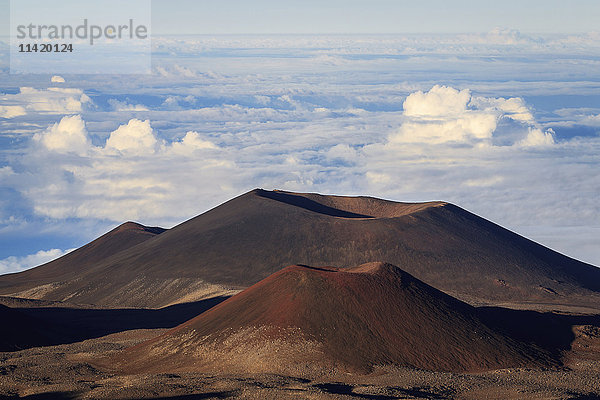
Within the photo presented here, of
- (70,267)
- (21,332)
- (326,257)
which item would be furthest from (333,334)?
(70,267)

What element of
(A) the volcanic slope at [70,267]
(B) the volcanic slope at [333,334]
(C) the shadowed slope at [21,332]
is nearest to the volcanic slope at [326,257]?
(A) the volcanic slope at [70,267]

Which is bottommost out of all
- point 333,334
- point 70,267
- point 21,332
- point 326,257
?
point 70,267

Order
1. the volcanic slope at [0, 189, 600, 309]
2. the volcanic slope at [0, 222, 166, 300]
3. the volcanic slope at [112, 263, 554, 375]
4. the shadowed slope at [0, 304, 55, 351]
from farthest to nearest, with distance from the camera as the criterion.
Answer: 1. the volcanic slope at [0, 222, 166, 300]
2. the volcanic slope at [0, 189, 600, 309]
3. the shadowed slope at [0, 304, 55, 351]
4. the volcanic slope at [112, 263, 554, 375]

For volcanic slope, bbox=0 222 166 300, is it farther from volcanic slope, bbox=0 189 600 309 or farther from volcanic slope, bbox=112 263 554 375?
volcanic slope, bbox=112 263 554 375

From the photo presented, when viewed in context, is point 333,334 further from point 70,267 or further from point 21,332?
point 70,267

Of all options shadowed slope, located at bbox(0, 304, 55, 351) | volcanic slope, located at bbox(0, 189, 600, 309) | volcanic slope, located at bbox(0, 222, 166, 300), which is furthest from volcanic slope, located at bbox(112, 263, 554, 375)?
volcanic slope, located at bbox(0, 222, 166, 300)

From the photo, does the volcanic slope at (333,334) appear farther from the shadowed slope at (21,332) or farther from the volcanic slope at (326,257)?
the volcanic slope at (326,257)

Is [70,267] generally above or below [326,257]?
below
